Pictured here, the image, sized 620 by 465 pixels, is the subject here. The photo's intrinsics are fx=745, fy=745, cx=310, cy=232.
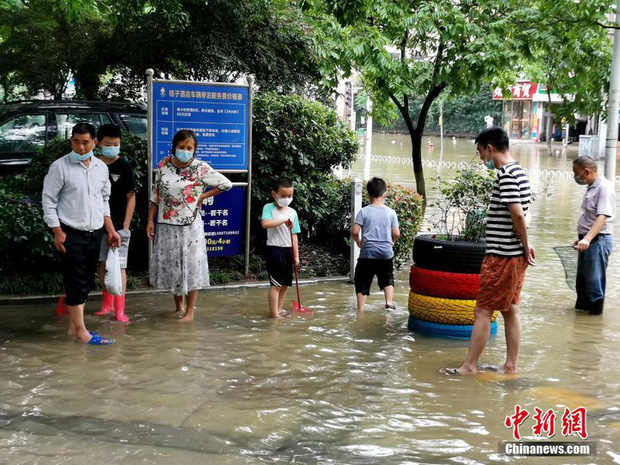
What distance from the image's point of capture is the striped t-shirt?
584 centimetres

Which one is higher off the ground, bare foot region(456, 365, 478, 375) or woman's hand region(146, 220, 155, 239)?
woman's hand region(146, 220, 155, 239)

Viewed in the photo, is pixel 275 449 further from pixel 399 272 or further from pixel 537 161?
pixel 537 161

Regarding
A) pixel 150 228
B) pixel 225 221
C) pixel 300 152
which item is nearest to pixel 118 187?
pixel 150 228

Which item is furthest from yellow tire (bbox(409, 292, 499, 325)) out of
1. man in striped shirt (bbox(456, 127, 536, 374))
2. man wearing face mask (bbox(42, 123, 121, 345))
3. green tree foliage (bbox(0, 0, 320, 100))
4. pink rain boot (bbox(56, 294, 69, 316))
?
green tree foliage (bbox(0, 0, 320, 100))

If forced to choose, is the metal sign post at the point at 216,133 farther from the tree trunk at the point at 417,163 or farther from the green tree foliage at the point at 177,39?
the tree trunk at the point at 417,163

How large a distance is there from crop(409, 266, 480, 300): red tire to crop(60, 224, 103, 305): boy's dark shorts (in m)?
3.12

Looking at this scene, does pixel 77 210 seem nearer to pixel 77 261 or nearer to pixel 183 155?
pixel 77 261

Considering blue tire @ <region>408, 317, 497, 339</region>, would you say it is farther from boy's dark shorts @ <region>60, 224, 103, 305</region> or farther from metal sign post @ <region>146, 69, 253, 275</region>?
boy's dark shorts @ <region>60, 224, 103, 305</region>

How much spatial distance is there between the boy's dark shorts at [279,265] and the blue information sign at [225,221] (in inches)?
58.6

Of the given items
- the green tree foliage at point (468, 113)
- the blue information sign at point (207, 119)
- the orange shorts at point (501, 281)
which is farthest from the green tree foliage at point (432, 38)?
the green tree foliage at point (468, 113)

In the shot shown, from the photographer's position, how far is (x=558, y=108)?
42.0 ft

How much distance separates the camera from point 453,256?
710 centimetres

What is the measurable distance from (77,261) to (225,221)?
2939mm

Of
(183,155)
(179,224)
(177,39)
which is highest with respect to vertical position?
(177,39)
